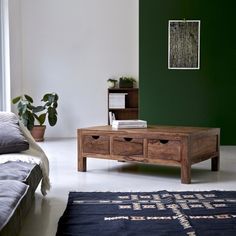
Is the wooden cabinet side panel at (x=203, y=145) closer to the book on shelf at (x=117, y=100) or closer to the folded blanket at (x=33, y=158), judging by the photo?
the folded blanket at (x=33, y=158)

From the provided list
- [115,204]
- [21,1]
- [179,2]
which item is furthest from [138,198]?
[21,1]

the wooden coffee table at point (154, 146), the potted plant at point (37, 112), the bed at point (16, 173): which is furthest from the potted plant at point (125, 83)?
the bed at point (16, 173)

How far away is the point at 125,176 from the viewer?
418cm

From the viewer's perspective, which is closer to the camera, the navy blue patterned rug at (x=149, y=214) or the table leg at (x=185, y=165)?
the navy blue patterned rug at (x=149, y=214)

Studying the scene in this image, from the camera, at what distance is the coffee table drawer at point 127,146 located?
4.08m

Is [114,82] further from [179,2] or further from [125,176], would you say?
[125,176]

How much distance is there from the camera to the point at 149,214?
2.80 m

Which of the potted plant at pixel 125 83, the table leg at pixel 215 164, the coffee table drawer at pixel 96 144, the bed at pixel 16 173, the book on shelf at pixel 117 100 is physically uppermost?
the potted plant at pixel 125 83

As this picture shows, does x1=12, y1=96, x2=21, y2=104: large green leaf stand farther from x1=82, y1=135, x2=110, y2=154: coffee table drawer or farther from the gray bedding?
the gray bedding

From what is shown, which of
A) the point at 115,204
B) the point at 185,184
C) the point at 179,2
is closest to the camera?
the point at 115,204

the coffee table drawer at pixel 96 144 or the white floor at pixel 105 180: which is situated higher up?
the coffee table drawer at pixel 96 144

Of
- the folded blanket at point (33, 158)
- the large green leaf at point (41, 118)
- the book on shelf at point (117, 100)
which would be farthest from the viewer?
the book on shelf at point (117, 100)

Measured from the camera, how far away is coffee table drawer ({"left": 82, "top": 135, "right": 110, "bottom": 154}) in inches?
168

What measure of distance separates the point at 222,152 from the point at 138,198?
2.74m
